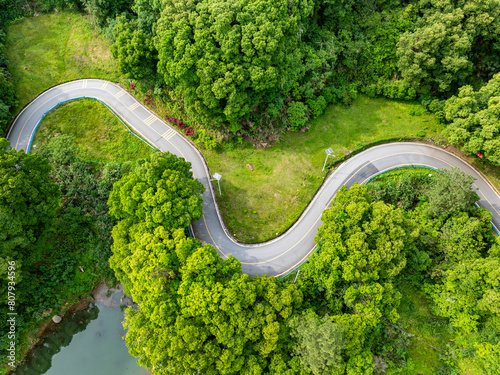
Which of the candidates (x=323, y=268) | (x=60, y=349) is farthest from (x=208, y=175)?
(x=60, y=349)

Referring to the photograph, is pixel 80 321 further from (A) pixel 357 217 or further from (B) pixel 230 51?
(B) pixel 230 51

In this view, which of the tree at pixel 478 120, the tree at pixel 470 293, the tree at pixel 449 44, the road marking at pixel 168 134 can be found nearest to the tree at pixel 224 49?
the road marking at pixel 168 134

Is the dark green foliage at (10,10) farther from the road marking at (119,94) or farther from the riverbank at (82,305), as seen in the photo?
the riverbank at (82,305)

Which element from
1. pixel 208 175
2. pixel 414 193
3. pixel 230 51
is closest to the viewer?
pixel 230 51

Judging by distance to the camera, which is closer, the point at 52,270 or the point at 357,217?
the point at 357,217

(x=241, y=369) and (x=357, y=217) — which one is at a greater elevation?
(x=357, y=217)

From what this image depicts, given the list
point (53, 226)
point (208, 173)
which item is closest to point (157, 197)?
point (208, 173)

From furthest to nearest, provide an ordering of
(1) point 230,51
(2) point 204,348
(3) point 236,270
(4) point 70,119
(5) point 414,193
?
(4) point 70,119 → (5) point 414,193 → (1) point 230,51 → (3) point 236,270 → (2) point 204,348
